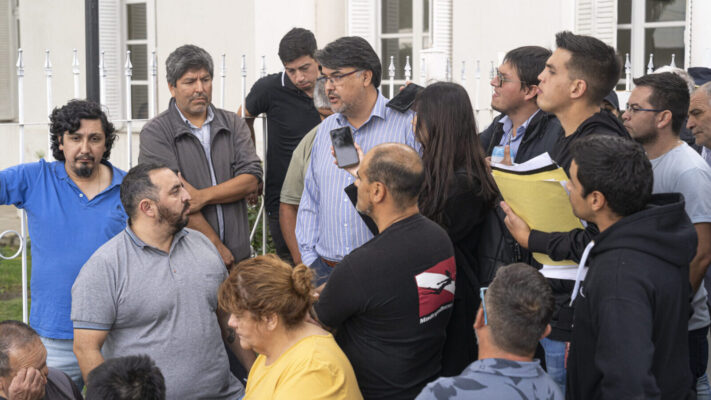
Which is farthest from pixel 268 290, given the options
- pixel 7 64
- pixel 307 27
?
pixel 7 64

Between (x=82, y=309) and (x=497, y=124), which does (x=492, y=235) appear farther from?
(x=82, y=309)

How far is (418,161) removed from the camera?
325 cm

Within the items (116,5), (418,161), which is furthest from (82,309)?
(116,5)

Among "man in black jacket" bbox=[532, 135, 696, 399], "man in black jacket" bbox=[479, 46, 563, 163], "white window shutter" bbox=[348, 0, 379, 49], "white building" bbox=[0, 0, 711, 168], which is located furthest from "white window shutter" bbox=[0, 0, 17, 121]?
"man in black jacket" bbox=[532, 135, 696, 399]

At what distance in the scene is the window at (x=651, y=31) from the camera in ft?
28.2

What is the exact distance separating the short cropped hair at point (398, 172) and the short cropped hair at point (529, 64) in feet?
3.95

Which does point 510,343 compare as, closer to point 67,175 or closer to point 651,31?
point 67,175

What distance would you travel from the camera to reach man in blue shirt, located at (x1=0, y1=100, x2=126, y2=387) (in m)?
3.99

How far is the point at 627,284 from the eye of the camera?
261 centimetres

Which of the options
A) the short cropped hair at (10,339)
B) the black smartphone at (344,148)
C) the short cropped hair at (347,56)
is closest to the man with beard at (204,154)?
the short cropped hair at (347,56)

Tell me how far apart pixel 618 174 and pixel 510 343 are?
26.3 inches

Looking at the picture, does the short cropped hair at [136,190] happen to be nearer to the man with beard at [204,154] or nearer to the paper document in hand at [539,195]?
the man with beard at [204,154]

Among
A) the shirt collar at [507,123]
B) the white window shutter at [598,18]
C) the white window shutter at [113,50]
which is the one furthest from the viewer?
the white window shutter at [113,50]

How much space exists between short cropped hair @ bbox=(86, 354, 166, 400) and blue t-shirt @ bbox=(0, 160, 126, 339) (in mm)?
1177
